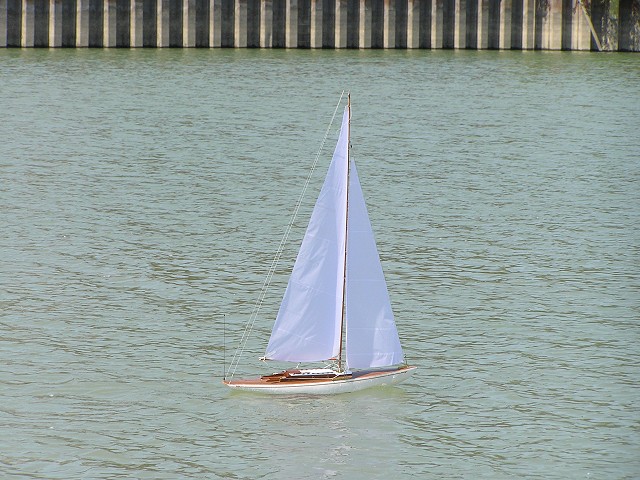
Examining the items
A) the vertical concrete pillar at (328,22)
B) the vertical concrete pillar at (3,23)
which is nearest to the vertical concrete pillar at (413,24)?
the vertical concrete pillar at (328,22)

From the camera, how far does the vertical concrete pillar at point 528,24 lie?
80750 mm

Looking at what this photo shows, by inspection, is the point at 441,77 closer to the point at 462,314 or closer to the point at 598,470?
the point at 462,314

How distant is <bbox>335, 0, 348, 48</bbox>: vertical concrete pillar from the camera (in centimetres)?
7962

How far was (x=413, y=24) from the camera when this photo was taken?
3169 inches

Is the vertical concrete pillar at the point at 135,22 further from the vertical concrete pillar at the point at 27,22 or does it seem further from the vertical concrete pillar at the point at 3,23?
the vertical concrete pillar at the point at 3,23

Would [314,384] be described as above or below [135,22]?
below

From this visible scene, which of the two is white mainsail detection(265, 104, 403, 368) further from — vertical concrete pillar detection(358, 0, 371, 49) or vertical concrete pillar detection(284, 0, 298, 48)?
vertical concrete pillar detection(358, 0, 371, 49)

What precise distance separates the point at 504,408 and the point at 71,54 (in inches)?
2263

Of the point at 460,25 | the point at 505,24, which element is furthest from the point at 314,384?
the point at 505,24

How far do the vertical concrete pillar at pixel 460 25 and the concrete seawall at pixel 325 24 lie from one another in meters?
0.06

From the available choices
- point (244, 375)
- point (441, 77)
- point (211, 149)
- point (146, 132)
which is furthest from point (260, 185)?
point (441, 77)

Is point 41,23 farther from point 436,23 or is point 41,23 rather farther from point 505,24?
point 505,24

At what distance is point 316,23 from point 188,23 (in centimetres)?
723

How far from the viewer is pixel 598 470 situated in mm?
21719
